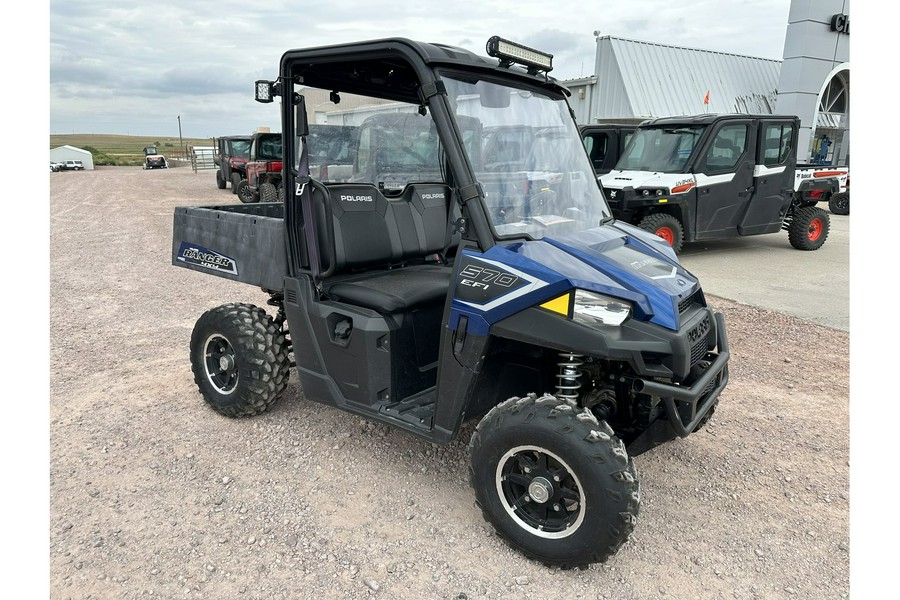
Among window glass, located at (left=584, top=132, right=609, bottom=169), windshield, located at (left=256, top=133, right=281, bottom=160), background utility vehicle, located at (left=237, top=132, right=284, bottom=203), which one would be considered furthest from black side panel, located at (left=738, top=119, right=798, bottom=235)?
windshield, located at (left=256, top=133, right=281, bottom=160)

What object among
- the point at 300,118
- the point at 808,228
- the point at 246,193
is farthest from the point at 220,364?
the point at 246,193

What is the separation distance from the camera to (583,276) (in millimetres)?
2602

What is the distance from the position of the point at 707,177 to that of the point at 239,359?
7.93 m

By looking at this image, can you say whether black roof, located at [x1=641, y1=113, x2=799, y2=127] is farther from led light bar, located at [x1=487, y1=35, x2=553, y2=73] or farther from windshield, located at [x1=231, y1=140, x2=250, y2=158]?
windshield, located at [x1=231, y1=140, x2=250, y2=158]

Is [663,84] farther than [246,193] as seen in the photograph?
Yes

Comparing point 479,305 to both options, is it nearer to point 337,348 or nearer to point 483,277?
point 483,277

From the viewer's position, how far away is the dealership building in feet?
55.9

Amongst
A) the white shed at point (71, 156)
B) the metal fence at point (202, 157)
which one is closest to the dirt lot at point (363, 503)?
the metal fence at point (202, 157)

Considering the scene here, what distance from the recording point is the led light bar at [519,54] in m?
2.89

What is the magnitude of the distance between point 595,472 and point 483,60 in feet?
6.37

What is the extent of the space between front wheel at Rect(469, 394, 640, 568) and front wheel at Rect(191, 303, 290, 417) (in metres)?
1.60

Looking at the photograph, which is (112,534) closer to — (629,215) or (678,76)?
(629,215)

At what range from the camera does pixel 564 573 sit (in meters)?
2.69

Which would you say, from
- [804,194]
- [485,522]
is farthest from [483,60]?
[804,194]
